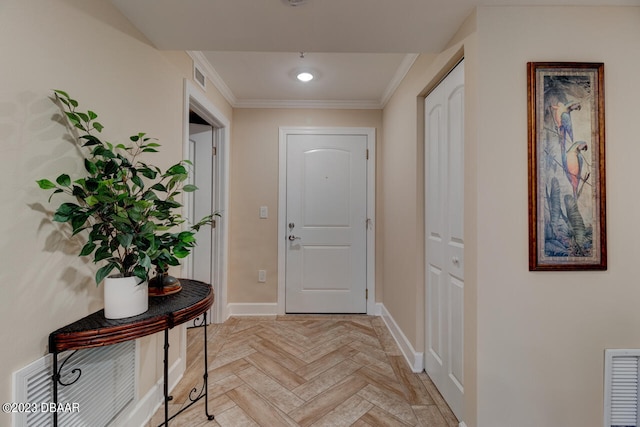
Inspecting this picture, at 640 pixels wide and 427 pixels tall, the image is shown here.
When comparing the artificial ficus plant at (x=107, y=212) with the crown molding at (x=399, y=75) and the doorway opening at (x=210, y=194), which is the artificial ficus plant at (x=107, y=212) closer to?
the doorway opening at (x=210, y=194)

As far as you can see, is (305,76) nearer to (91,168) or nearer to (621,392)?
(91,168)

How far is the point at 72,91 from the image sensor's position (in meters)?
1.20

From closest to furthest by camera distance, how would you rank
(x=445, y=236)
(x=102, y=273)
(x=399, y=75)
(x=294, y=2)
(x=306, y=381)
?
(x=102, y=273), (x=294, y=2), (x=445, y=236), (x=306, y=381), (x=399, y=75)

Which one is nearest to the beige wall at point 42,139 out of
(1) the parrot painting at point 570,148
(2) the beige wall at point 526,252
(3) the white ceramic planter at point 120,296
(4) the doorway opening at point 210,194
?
(3) the white ceramic planter at point 120,296

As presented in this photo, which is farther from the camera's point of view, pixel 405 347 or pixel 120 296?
pixel 405 347

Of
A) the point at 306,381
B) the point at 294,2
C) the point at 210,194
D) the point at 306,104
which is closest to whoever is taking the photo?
the point at 294,2

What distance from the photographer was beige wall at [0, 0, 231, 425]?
3.13ft

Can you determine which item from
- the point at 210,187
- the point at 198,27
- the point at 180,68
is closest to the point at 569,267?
the point at 198,27

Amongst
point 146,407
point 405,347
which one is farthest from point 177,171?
point 405,347

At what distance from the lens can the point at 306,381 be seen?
211 cm

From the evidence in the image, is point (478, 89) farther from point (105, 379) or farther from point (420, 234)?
point (105, 379)

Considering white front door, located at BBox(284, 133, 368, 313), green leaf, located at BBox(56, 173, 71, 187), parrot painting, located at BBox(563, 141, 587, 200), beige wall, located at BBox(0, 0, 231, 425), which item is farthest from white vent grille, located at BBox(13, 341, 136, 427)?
parrot painting, located at BBox(563, 141, 587, 200)

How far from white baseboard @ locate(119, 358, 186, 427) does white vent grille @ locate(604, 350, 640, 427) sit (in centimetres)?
231

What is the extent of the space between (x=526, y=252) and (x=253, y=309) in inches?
107
